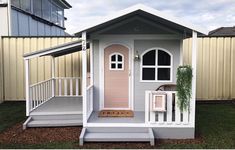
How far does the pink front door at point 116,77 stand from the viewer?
6988mm

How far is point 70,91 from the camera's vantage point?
31.6 ft

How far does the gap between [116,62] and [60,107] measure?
2126mm

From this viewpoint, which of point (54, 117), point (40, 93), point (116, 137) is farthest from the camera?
point (40, 93)

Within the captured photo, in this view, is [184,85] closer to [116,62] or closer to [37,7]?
[116,62]

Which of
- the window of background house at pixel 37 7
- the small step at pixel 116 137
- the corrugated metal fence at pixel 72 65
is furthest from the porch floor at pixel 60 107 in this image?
the window of background house at pixel 37 7

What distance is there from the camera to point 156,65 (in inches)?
273

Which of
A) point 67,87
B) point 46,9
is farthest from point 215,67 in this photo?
point 46,9

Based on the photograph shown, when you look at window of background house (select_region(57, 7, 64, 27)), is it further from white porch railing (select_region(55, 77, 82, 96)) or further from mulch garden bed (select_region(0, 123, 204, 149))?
mulch garden bed (select_region(0, 123, 204, 149))

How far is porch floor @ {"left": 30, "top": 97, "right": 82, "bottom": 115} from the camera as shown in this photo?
6805mm

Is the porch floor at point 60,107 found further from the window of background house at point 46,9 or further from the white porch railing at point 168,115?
the window of background house at point 46,9

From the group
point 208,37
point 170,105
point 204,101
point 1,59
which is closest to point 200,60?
point 208,37

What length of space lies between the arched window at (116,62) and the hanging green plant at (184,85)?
1945mm

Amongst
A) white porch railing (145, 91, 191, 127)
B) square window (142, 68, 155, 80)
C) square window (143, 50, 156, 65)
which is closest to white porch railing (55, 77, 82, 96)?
square window (142, 68, 155, 80)

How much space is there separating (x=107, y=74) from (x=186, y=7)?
715 centimetres
